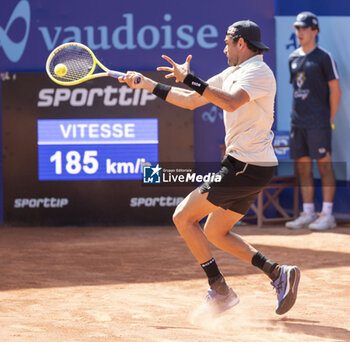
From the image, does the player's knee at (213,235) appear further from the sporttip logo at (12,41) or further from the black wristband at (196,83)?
the sporttip logo at (12,41)

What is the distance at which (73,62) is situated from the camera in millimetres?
5414

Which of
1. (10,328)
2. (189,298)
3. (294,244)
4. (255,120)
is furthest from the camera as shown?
(294,244)

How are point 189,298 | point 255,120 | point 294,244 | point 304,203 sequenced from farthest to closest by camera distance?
point 304,203, point 294,244, point 189,298, point 255,120

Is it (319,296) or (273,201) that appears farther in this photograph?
(273,201)

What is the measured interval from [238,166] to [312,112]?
483 centimetres

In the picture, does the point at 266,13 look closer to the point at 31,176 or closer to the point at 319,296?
the point at 31,176

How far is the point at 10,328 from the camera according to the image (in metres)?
4.22

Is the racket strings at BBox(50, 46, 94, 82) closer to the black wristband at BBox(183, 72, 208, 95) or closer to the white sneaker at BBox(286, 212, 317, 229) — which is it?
the black wristband at BBox(183, 72, 208, 95)

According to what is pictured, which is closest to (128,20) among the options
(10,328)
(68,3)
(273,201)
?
(68,3)

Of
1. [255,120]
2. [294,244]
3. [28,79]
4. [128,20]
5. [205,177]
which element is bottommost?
[294,244]

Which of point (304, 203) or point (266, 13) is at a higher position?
point (266, 13)

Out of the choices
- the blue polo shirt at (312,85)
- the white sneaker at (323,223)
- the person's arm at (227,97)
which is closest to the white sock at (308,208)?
the white sneaker at (323,223)

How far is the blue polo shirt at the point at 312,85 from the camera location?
29.6 ft

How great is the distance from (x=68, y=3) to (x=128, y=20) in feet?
2.83
